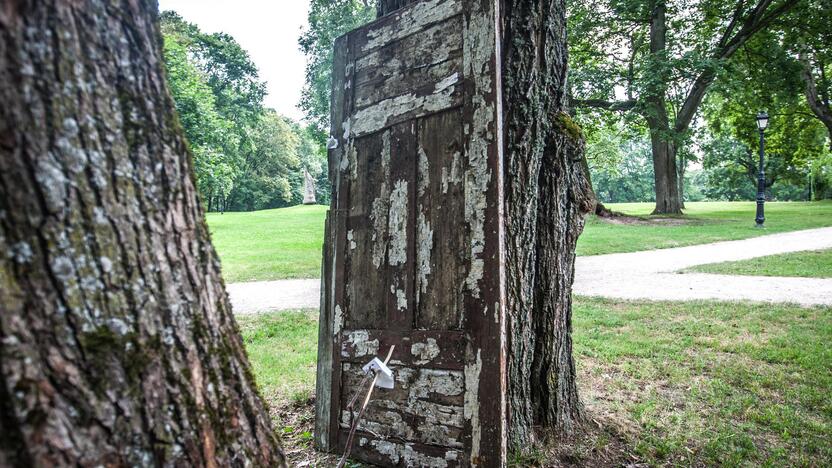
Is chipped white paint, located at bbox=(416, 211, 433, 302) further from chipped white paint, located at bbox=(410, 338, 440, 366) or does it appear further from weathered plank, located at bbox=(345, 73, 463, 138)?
weathered plank, located at bbox=(345, 73, 463, 138)

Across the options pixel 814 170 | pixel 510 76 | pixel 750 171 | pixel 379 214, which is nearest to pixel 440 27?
pixel 510 76

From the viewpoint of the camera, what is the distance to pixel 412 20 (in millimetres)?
2514

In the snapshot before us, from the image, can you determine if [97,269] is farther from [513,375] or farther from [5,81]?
[513,375]

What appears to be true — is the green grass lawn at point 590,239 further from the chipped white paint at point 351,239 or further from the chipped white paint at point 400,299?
the chipped white paint at point 400,299

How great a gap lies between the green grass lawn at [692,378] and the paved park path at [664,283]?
853 millimetres

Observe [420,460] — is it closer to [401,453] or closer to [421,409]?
[401,453]

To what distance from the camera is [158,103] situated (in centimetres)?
122

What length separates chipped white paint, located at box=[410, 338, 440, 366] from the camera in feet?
7.70

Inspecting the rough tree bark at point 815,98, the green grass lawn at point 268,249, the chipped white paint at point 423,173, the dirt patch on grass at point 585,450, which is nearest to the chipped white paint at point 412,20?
the chipped white paint at point 423,173

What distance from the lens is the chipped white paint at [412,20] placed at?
2.38 m

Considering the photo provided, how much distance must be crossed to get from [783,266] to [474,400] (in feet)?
31.6

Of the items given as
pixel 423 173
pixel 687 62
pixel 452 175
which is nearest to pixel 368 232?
pixel 423 173

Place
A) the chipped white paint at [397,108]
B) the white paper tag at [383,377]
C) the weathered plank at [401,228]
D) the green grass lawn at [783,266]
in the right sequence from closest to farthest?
the white paper tag at [383,377] < the chipped white paint at [397,108] < the weathered plank at [401,228] < the green grass lawn at [783,266]

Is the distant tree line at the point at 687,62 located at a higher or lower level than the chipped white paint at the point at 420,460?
higher
